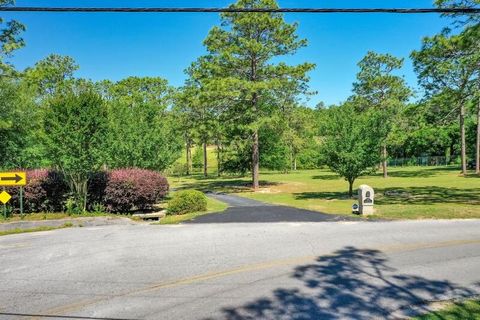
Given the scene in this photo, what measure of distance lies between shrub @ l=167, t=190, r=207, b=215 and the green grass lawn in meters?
12.1

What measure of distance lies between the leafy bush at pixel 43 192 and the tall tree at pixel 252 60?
13996 millimetres

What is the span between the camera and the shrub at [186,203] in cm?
1684

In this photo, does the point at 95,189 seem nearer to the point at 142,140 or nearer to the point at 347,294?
the point at 142,140

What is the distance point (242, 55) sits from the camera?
29812 millimetres

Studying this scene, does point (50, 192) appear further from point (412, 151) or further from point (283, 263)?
point (412, 151)

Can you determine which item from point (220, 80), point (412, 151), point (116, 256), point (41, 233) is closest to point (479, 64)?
point (220, 80)

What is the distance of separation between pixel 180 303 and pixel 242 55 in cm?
2563

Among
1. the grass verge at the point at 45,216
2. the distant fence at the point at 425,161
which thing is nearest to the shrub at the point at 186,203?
the grass verge at the point at 45,216

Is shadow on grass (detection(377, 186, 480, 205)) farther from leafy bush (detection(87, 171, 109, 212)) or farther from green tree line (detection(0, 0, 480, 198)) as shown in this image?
leafy bush (detection(87, 171, 109, 212))

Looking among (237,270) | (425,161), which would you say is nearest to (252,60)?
(237,270)

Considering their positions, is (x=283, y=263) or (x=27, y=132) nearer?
(x=283, y=263)

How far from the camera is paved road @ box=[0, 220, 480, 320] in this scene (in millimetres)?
6336

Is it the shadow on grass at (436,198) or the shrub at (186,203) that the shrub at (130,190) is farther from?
the shadow on grass at (436,198)

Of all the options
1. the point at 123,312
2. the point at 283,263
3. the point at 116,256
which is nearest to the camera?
the point at 123,312
